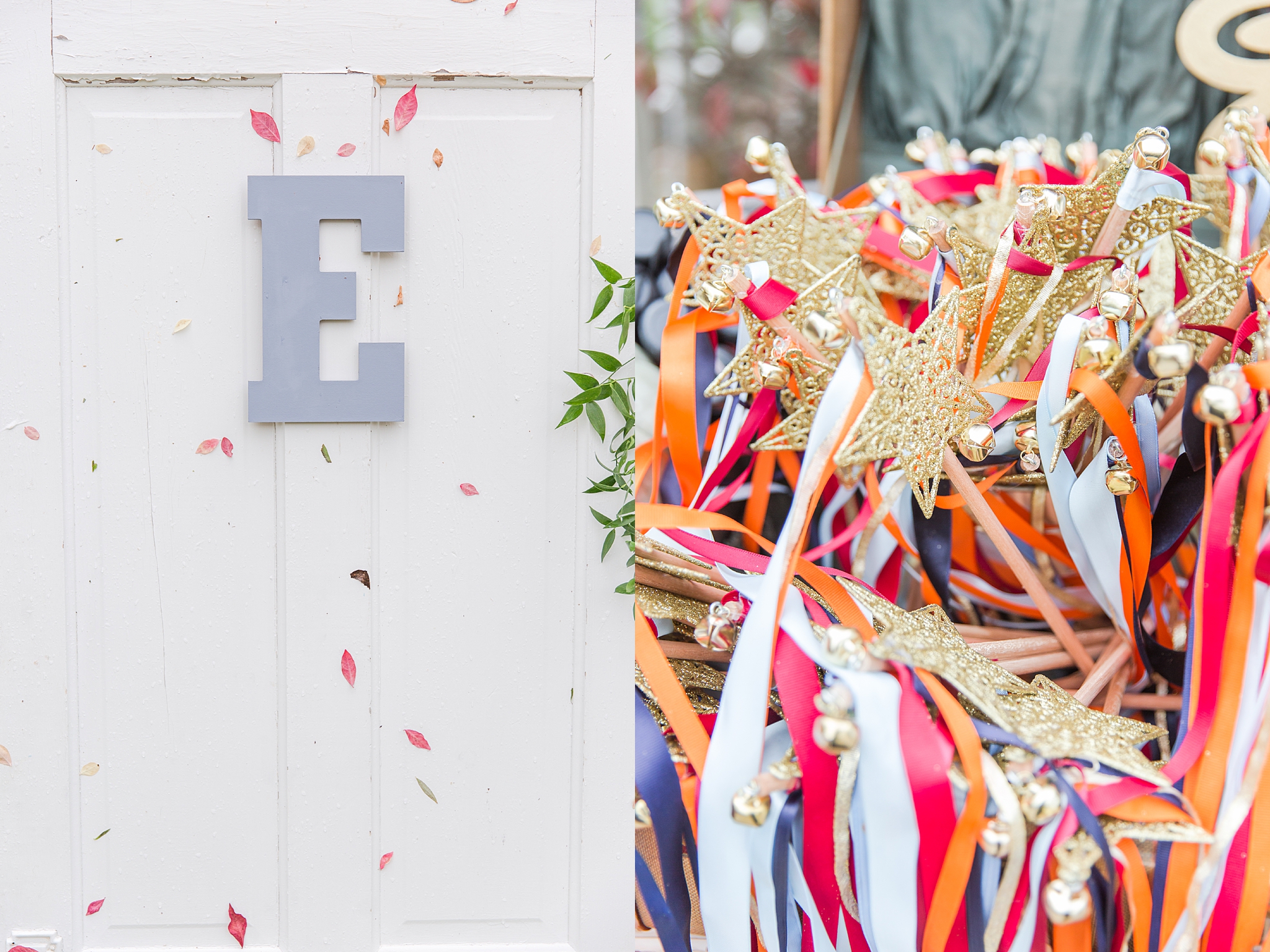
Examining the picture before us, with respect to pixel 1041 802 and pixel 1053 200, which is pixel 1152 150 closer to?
pixel 1053 200

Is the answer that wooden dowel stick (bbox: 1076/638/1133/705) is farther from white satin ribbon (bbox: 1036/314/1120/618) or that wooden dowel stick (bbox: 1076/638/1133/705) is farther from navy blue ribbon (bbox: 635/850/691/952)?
navy blue ribbon (bbox: 635/850/691/952)

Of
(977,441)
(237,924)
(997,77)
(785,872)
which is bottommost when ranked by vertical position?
(237,924)

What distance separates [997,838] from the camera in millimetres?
361

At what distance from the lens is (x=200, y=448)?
594 millimetres

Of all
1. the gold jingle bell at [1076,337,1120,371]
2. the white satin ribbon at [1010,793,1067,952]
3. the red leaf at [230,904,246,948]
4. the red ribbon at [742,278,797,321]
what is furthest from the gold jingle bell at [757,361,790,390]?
the red leaf at [230,904,246,948]

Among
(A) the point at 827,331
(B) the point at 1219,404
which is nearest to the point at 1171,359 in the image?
(B) the point at 1219,404

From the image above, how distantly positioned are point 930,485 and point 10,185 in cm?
63

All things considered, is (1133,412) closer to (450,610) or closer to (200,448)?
(450,610)

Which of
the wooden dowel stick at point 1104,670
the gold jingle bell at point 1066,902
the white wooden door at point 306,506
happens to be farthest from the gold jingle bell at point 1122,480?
the white wooden door at point 306,506

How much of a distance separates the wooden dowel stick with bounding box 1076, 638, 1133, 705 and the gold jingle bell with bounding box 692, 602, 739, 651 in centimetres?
22

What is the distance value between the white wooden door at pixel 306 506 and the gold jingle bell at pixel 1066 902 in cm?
31

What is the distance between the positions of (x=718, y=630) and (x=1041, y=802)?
167 mm

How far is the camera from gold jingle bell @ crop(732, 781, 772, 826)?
38 centimetres

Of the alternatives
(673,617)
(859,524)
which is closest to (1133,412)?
(859,524)
